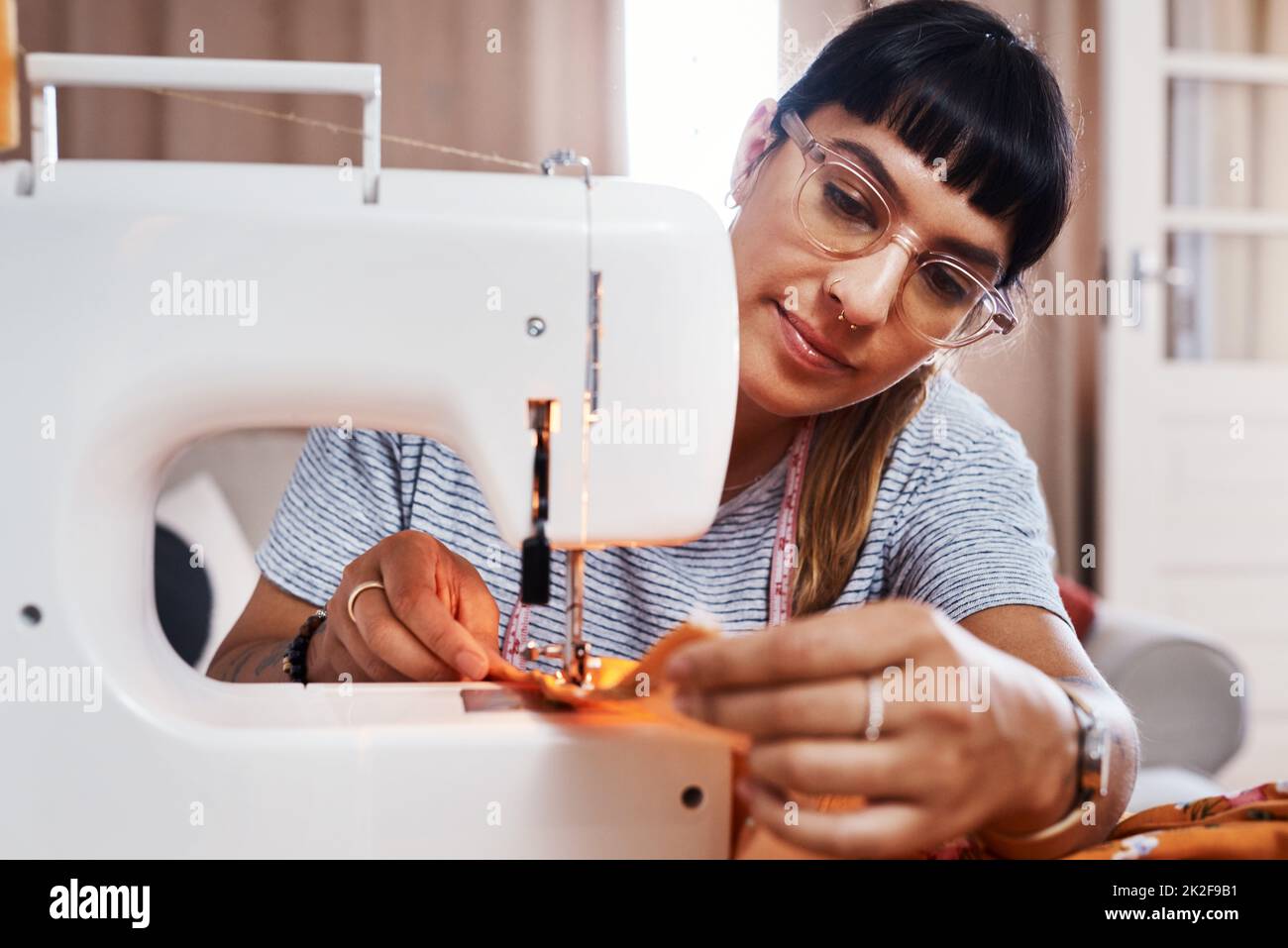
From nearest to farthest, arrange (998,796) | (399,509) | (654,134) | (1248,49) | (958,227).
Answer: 1. (998,796)
2. (958,227)
3. (399,509)
4. (654,134)
5. (1248,49)

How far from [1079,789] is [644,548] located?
0.55 meters

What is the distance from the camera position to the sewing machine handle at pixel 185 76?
667mm

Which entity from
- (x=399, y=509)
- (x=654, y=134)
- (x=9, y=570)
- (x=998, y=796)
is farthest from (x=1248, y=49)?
(x=9, y=570)

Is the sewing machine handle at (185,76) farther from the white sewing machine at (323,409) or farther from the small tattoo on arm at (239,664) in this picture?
the small tattoo on arm at (239,664)

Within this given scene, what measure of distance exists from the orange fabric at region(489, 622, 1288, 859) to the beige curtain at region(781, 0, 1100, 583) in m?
2.43

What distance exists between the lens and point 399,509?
3.68 ft

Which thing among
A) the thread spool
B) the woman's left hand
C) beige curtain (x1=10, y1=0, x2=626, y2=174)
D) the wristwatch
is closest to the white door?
beige curtain (x1=10, y1=0, x2=626, y2=174)

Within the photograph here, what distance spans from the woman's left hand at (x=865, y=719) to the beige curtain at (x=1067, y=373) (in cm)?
263

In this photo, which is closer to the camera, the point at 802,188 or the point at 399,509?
the point at 802,188

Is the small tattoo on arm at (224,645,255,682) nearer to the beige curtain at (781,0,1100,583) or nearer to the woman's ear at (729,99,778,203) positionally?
the woman's ear at (729,99,778,203)

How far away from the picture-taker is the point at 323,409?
2.19 feet

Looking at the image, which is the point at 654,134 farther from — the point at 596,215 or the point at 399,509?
the point at 596,215

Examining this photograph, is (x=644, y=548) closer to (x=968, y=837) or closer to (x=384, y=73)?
(x=968, y=837)
